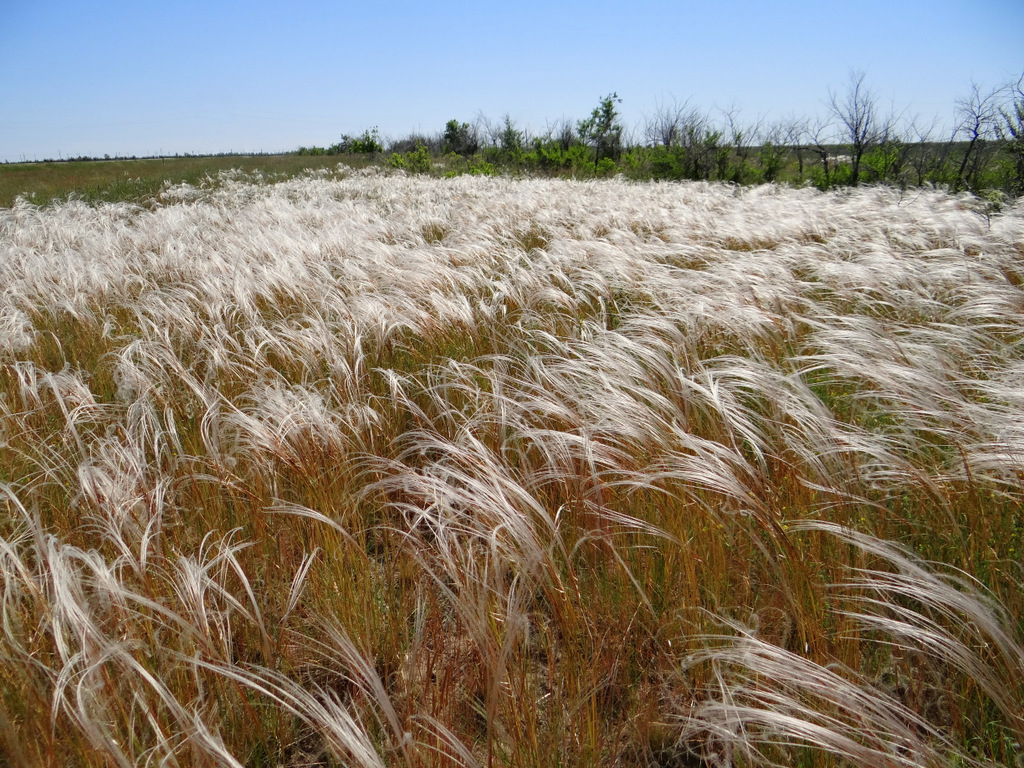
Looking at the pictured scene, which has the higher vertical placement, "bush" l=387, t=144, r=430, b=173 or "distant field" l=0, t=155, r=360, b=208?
"bush" l=387, t=144, r=430, b=173

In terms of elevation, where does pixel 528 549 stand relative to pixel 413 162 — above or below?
below

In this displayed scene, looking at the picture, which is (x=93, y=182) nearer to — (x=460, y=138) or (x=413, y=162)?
(x=413, y=162)

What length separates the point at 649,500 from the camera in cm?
150

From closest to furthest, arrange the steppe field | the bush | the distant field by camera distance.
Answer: the steppe field
the distant field
the bush

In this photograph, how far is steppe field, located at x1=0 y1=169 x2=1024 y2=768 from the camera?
944mm

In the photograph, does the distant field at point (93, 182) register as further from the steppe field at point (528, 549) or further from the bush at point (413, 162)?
the steppe field at point (528, 549)

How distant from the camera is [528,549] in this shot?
3.82 feet

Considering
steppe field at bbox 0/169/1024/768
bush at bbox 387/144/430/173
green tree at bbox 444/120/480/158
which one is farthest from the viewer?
green tree at bbox 444/120/480/158

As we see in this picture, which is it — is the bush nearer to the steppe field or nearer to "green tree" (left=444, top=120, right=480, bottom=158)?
"green tree" (left=444, top=120, right=480, bottom=158)

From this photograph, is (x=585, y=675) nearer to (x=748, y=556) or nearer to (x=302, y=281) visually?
(x=748, y=556)

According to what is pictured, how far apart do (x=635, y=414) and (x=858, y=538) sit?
63 cm

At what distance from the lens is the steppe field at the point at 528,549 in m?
0.94

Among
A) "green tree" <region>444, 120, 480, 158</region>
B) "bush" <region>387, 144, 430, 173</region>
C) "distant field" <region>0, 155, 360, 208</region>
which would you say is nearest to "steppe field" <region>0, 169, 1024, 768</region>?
"distant field" <region>0, 155, 360, 208</region>

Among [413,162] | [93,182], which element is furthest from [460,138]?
[93,182]
